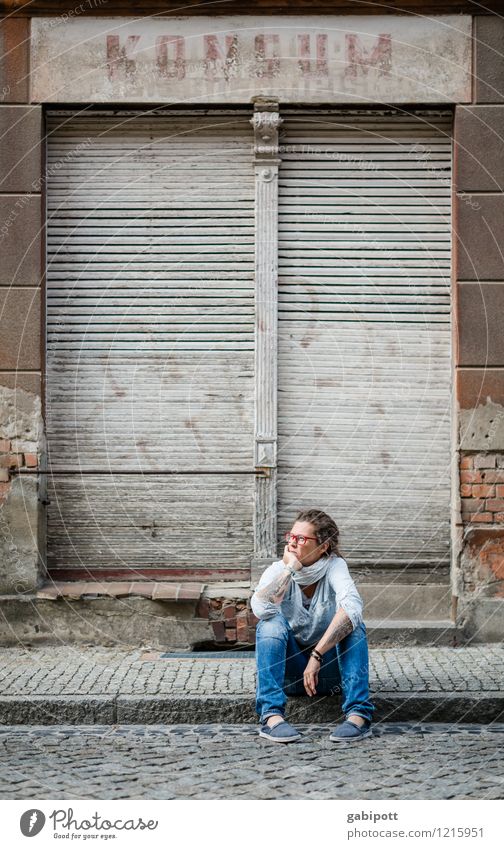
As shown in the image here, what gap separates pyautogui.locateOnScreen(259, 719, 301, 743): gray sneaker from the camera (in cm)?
538

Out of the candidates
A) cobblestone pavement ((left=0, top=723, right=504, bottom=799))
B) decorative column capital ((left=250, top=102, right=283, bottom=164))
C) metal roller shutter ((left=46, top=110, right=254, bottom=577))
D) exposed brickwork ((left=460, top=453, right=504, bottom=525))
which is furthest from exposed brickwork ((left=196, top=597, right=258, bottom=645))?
decorative column capital ((left=250, top=102, right=283, bottom=164))

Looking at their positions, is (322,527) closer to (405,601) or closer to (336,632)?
(336,632)

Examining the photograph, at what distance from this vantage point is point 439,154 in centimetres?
792

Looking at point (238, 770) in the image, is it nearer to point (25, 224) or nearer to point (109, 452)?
point (109, 452)

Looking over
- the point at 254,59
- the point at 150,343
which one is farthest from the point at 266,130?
the point at 150,343

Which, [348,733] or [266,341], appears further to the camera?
[266,341]

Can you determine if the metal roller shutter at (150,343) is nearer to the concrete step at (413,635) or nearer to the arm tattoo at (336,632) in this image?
the concrete step at (413,635)

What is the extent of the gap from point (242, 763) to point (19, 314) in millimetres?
3843

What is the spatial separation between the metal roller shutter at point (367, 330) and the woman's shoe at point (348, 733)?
2.47 m

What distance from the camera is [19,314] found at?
302 inches

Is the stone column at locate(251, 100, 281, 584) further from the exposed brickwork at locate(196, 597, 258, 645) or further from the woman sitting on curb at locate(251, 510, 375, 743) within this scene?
the woman sitting on curb at locate(251, 510, 375, 743)

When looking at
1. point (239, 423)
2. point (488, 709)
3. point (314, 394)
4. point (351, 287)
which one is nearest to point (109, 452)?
point (239, 423)

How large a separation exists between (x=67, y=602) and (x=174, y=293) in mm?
2322

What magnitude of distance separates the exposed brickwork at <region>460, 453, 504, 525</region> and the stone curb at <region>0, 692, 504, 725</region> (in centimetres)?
194
